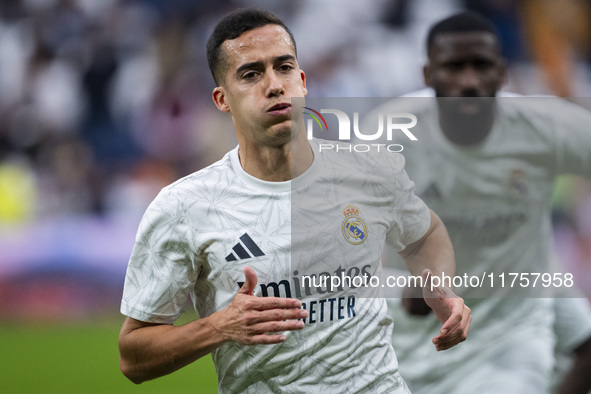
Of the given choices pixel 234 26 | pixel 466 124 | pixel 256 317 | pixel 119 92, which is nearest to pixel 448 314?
pixel 256 317

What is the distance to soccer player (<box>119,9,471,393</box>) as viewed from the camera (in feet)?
9.30

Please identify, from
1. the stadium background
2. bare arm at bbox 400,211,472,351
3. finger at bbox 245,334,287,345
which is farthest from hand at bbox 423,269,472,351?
the stadium background

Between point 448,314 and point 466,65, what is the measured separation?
1840 mm

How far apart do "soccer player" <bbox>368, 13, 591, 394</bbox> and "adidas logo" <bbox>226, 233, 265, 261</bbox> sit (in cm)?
56

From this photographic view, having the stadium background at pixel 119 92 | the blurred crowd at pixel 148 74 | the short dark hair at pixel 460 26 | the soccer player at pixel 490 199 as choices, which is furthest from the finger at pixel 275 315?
the blurred crowd at pixel 148 74

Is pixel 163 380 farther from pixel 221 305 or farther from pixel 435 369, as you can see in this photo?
pixel 221 305

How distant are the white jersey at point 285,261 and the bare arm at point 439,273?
17cm

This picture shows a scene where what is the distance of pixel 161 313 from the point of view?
2.86m

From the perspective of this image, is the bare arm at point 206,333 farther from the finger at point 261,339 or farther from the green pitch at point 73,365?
the green pitch at point 73,365

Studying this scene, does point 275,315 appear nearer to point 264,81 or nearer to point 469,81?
point 264,81

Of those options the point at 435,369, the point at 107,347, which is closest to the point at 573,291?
the point at 435,369

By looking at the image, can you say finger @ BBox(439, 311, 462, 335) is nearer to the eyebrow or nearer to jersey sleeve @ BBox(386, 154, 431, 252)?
jersey sleeve @ BBox(386, 154, 431, 252)

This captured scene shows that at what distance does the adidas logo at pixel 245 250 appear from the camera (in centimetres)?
284

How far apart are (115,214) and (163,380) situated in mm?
3644
